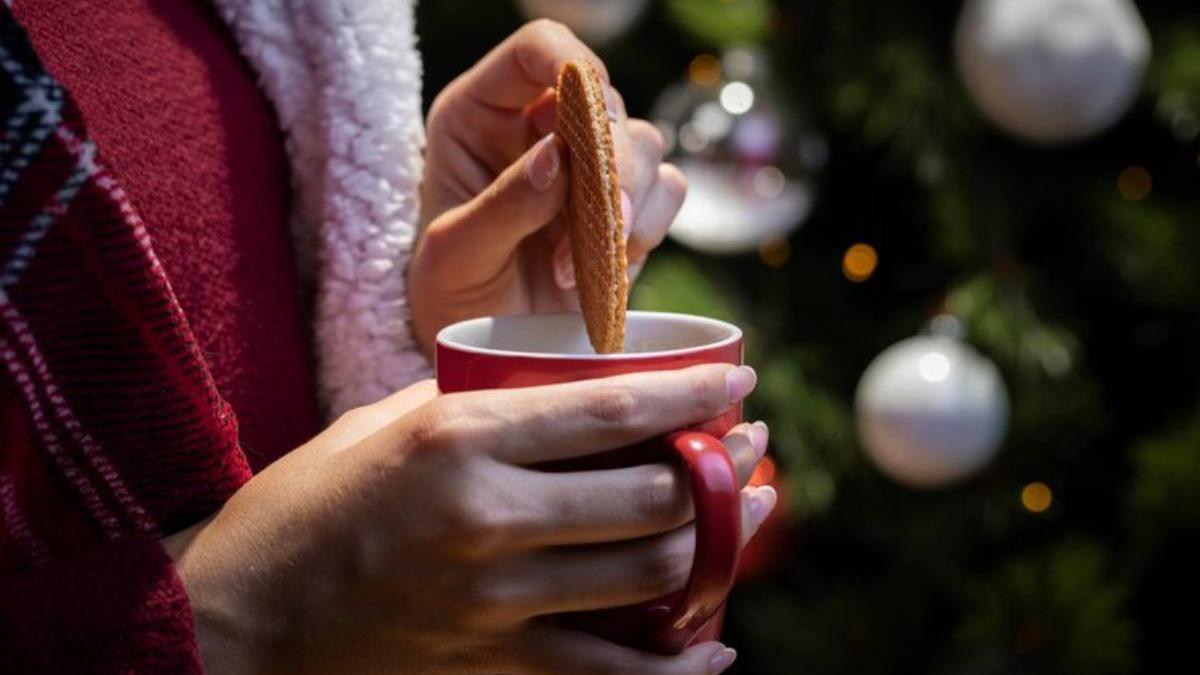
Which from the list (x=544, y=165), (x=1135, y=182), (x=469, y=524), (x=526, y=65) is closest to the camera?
(x=469, y=524)

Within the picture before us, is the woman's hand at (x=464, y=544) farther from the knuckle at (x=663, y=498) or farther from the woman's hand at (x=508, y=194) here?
the woman's hand at (x=508, y=194)

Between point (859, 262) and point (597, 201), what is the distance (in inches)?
34.5

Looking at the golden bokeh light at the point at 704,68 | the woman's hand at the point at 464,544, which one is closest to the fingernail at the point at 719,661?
the woman's hand at the point at 464,544

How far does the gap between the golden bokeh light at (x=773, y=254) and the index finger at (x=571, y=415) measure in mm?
897

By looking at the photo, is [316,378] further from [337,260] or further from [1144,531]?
[1144,531]

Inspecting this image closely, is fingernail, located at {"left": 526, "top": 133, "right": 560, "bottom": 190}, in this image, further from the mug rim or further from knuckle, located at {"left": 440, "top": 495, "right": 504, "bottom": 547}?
knuckle, located at {"left": 440, "top": 495, "right": 504, "bottom": 547}

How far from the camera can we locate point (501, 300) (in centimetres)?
63

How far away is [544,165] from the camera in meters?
0.48

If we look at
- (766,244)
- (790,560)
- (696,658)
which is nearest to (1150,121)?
(766,244)

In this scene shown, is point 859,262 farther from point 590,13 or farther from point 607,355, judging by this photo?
point 607,355


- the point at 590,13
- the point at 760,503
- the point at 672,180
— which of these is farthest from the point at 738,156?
the point at 760,503

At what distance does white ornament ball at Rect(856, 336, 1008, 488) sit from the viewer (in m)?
1.02

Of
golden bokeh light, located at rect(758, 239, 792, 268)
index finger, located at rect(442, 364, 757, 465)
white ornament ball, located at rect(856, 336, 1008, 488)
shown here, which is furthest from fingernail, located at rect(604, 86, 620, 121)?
golden bokeh light, located at rect(758, 239, 792, 268)

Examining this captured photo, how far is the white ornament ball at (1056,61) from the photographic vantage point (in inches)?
36.6
